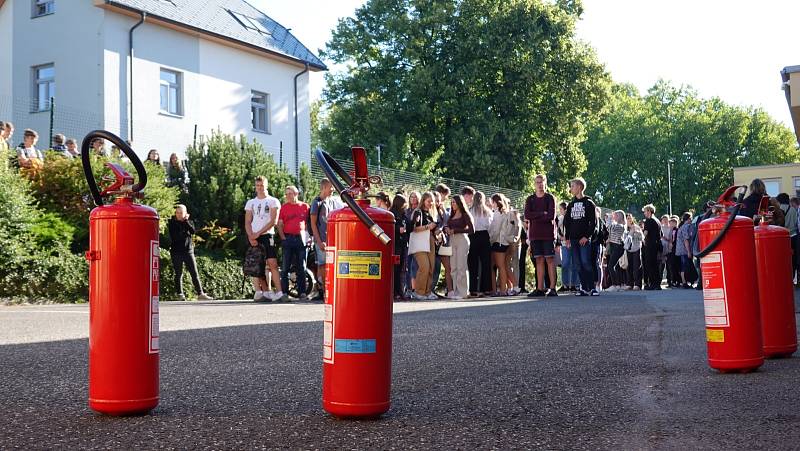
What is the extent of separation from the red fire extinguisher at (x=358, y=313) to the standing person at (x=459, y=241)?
12.9 metres

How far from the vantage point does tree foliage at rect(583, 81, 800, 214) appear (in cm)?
7756

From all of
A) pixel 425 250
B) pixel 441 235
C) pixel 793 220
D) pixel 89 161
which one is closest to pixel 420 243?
pixel 425 250

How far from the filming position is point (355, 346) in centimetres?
421

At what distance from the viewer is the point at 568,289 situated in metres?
20.0

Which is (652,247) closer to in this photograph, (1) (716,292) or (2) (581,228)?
(2) (581,228)

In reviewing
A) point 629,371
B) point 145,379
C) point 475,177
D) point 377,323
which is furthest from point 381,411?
point 475,177

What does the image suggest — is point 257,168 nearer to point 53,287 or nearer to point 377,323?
point 53,287

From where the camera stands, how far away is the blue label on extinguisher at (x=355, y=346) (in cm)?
421

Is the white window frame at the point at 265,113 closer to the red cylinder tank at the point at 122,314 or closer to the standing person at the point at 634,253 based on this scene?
the standing person at the point at 634,253

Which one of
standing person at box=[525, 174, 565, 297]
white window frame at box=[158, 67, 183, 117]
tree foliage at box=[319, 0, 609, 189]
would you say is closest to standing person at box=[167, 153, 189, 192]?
standing person at box=[525, 174, 565, 297]

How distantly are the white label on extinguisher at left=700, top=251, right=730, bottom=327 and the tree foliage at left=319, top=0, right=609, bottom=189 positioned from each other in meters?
37.1

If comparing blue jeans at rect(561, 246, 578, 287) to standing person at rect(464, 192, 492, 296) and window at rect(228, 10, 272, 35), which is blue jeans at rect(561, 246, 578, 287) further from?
window at rect(228, 10, 272, 35)

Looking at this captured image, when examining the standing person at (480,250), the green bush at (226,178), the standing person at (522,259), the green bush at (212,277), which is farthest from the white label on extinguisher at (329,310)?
the green bush at (226,178)

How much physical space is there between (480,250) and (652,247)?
6440mm
